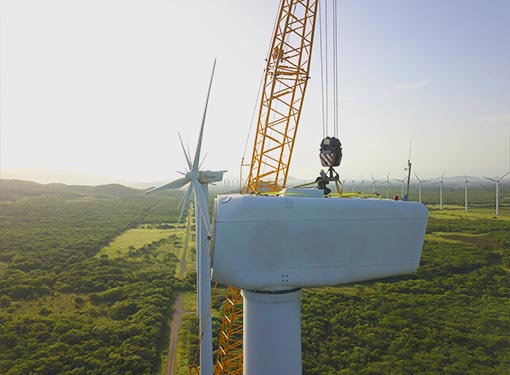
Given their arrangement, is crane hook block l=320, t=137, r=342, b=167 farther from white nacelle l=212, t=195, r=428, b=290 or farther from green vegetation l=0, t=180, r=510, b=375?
green vegetation l=0, t=180, r=510, b=375

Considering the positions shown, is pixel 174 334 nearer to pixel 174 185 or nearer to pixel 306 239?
pixel 174 185

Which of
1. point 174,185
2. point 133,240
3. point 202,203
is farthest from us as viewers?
point 133,240

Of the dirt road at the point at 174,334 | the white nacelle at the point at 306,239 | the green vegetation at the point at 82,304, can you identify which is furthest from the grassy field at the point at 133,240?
the white nacelle at the point at 306,239

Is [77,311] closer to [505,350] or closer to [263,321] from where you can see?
[263,321]

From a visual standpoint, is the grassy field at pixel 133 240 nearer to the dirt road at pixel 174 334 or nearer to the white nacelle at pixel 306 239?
the dirt road at pixel 174 334

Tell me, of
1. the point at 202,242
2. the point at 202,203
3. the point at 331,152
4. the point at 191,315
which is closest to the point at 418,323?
the point at 191,315
